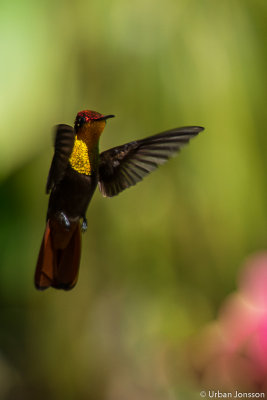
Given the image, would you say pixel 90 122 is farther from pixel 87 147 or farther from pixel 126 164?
pixel 126 164

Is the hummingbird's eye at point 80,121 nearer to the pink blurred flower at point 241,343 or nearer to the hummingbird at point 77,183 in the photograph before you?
the hummingbird at point 77,183

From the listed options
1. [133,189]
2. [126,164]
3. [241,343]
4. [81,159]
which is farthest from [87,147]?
[133,189]

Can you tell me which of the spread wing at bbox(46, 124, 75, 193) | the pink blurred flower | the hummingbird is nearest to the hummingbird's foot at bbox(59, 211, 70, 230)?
the hummingbird

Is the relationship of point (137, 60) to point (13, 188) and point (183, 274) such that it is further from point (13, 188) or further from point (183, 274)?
point (183, 274)

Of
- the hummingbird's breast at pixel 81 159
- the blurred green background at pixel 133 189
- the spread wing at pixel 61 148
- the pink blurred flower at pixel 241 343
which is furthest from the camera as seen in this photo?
the blurred green background at pixel 133 189

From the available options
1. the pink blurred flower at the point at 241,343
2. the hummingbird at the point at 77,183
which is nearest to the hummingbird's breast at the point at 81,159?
the hummingbird at the point at 77,183

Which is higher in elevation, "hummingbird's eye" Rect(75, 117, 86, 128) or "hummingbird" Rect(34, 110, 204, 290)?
"hummingbird's eye" Rect(75, 117, 86, 128)

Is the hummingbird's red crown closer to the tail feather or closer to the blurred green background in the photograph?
the tail feather
